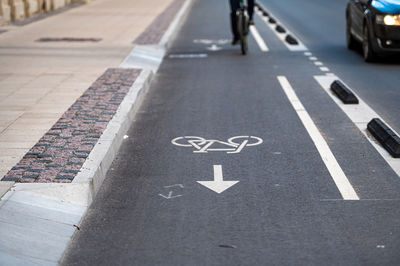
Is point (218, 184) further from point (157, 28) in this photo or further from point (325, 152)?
point (157, 28)

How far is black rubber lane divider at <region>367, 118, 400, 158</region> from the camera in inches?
320

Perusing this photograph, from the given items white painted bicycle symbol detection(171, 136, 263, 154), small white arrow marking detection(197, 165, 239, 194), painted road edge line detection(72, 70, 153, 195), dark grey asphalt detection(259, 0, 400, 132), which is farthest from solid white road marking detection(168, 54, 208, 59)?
small white arrow marking detection(197, 165, 239, 194)

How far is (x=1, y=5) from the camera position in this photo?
82.4 feet

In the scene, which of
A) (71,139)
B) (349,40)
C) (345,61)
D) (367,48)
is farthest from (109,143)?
(349,40)

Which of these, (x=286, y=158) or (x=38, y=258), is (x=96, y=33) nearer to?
(x=286, y=158)

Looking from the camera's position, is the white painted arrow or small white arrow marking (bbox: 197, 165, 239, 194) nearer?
small white arrow marking (bbox: 197, 165, 239, 194)

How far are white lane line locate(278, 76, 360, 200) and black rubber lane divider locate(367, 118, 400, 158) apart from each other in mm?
628

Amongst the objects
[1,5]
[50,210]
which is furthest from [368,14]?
[1,5]

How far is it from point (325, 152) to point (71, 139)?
2.80m

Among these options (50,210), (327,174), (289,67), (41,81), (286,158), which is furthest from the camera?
(289,67)

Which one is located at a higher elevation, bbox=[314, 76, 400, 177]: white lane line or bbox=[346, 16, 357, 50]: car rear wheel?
bbox=[314, 76, 400, 177]: white lane line

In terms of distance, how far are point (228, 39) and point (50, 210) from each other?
15117mm

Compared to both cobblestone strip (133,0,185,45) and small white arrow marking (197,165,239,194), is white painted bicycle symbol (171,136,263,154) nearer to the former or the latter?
small white arrow marking (197,165,239,194)

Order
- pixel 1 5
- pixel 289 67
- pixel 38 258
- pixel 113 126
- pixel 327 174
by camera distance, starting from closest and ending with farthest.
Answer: pixel 38 258 < pixel 327 174 < pixel 113 126 < pixel 289 67 < pixel 1 5
